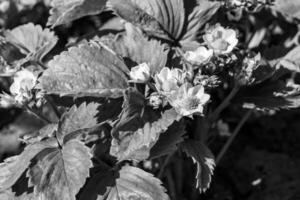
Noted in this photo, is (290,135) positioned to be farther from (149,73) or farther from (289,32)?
(149,73)

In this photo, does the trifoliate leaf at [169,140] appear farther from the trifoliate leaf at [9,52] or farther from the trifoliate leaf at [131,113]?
the trifoliate leaf at [9,52]

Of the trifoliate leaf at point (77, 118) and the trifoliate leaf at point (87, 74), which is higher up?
the trifoliate leaf at point (87, 74)

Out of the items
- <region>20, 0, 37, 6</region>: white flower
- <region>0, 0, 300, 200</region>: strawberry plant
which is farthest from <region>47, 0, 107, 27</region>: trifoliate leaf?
<region>20, 0, 37, 6</region>: white flower

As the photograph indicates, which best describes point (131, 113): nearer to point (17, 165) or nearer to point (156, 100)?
point (156, 100)

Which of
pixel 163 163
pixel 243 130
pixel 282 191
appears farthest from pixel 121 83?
pixel 243 130

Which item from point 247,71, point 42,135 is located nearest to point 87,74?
point 42,135

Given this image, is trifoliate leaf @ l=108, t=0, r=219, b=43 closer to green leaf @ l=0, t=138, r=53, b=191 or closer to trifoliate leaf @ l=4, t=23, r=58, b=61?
trifoliate leaf @ l=4, t=23, r=58, b=61

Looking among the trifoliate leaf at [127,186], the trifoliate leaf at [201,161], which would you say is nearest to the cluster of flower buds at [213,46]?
the trifoliate leaf at [201,161]
